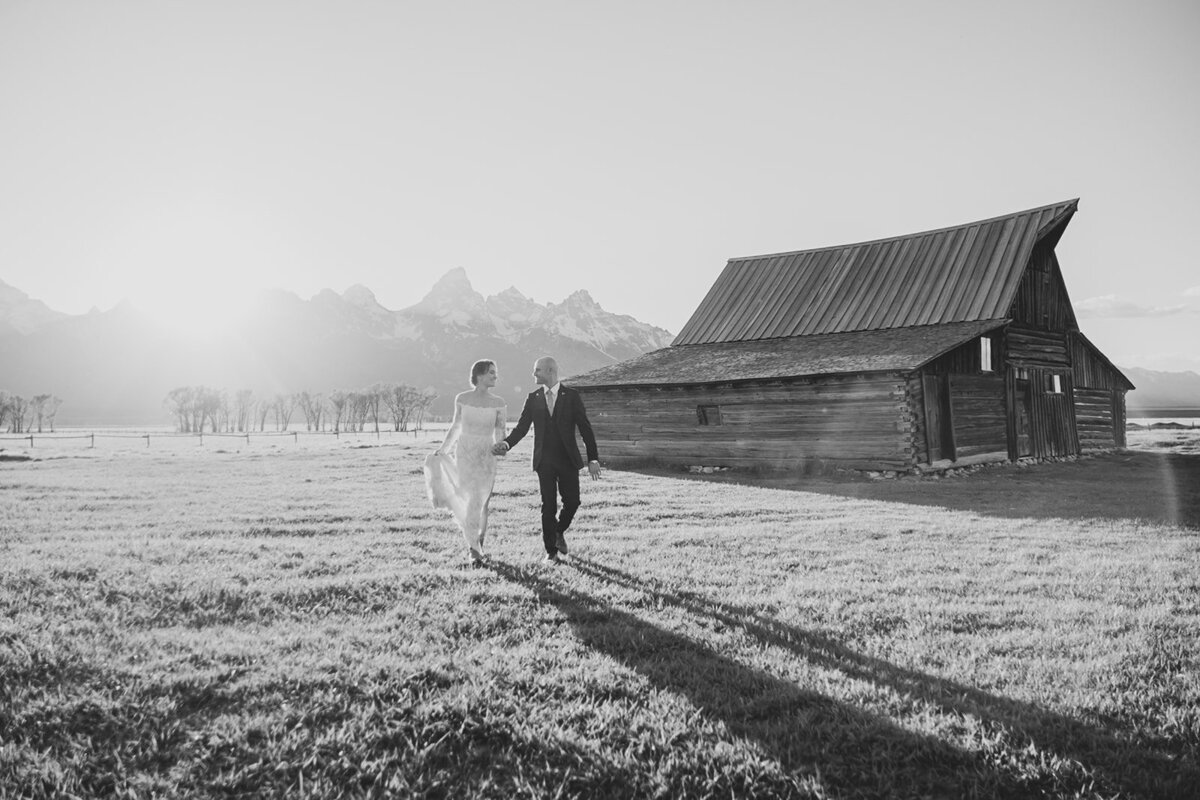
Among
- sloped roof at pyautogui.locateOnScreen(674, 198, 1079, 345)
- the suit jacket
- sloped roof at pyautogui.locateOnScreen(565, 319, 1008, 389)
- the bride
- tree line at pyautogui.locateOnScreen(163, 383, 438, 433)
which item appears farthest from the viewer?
tree line at pyautogui.locateOnScreen(163, 383, 438, 433)

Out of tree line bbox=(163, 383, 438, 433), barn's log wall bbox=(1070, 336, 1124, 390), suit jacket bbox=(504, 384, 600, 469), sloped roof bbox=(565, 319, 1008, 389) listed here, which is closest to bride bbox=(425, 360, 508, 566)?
suit jacket bbox=(504, 384, 600, 469)

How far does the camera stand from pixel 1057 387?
24812 mm

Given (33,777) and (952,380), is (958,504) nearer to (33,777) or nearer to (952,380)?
(952,380)

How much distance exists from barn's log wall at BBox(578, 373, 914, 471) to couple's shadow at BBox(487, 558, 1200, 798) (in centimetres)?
1565

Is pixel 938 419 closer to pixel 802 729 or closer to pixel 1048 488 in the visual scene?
pixel 1048 488

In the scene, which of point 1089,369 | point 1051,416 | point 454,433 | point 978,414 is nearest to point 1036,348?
point 1051,416

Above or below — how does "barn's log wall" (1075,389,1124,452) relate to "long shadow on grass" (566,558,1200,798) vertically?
above

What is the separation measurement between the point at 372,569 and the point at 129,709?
324 centimetres

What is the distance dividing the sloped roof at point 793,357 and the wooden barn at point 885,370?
96 mm

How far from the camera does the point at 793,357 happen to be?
71.5ft

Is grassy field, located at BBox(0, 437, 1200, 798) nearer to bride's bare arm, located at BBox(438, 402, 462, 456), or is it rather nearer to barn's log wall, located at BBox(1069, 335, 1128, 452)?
bride's bare arm, located at BBox(438, 402, 462, 456)

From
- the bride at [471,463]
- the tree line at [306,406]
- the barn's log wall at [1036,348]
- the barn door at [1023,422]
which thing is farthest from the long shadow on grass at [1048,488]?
the tree line at [306,406]

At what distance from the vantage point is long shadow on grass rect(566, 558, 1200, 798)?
2943 mm

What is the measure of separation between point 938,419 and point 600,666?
61.3 feet
